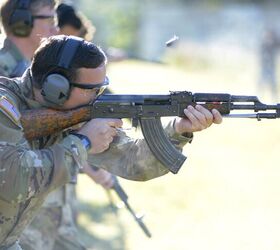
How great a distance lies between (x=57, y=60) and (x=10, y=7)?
2.08 m

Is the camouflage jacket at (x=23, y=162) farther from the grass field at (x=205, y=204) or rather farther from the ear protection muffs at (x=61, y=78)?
the grass field at (x=205, y=204)

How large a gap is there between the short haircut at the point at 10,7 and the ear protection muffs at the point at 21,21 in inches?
1.2

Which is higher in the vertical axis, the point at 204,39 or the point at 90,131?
the point at 90,131

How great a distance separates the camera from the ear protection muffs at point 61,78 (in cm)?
408

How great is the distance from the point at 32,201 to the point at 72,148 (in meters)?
0.39

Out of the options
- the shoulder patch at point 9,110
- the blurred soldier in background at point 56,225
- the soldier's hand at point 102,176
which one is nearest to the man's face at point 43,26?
the blurred soldier in background at point 56,225

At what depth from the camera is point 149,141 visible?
447 centimetres

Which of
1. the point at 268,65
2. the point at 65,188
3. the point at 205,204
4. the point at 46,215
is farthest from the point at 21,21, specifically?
the point at 268,65

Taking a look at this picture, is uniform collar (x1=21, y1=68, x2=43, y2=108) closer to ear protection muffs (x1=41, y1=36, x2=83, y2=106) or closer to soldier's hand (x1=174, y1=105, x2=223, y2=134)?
ear protection muffs (x1=41, y1=36, x2=83, y2=106)

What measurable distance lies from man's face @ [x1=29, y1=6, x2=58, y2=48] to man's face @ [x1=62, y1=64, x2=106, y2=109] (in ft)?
6.07

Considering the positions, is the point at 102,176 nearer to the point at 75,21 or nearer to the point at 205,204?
the point at 75,21

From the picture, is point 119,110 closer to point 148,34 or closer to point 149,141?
point 149,141

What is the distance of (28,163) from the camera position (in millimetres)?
3936

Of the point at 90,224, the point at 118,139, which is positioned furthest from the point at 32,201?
the point at 90,224
